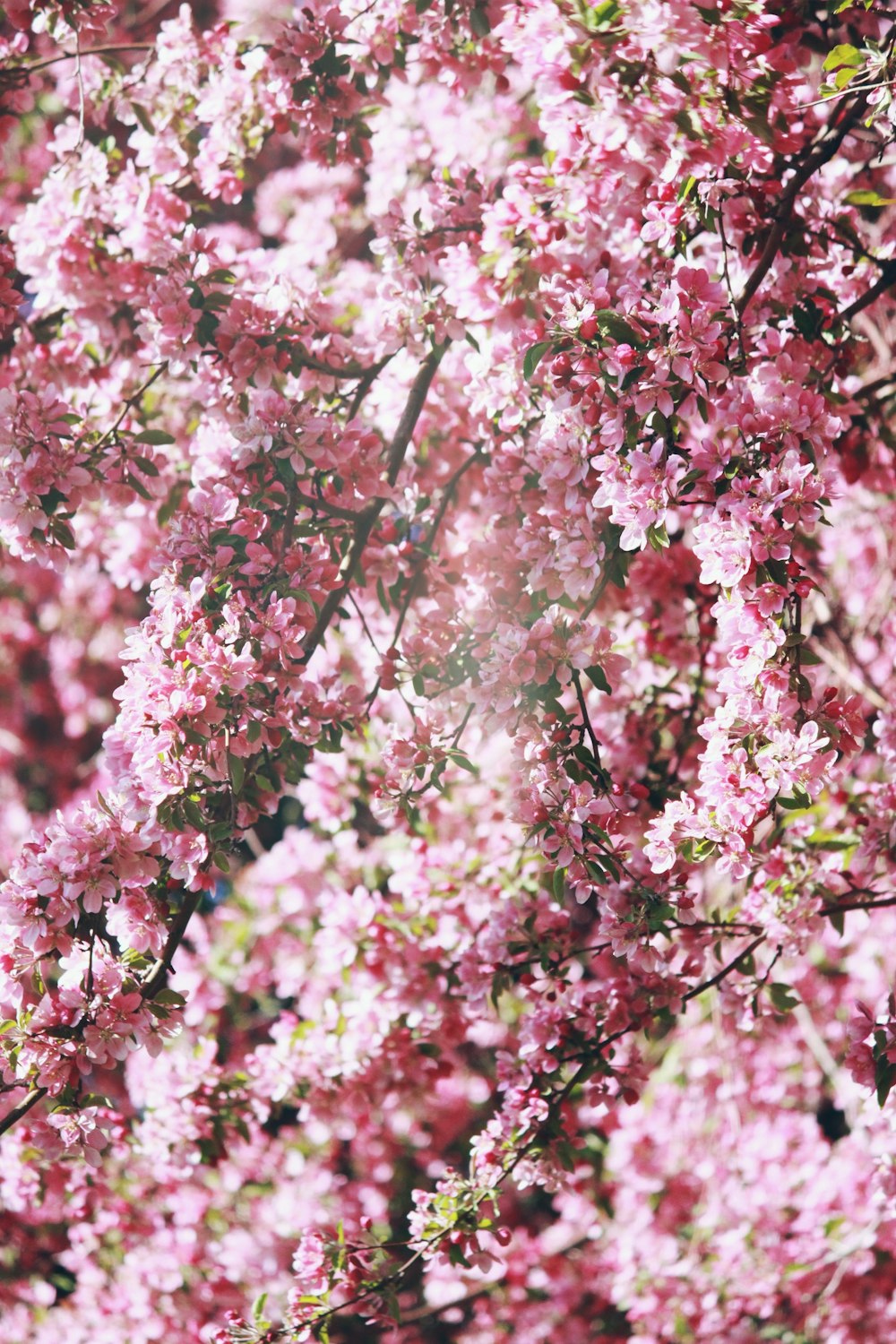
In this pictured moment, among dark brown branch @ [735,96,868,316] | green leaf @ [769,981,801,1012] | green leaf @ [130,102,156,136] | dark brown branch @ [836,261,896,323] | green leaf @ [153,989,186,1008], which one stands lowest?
green leaf @ [769,981,801,1012]

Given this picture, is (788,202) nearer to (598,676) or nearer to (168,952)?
(598,676)

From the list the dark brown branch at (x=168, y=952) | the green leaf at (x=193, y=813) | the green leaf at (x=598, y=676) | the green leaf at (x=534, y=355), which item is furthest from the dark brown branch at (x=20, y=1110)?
the green leaf at (x=534, y=355)

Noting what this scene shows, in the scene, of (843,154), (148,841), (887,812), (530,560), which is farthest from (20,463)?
(843,154)

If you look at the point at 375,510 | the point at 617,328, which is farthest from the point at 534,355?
the point at 375,510

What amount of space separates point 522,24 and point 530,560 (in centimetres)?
78

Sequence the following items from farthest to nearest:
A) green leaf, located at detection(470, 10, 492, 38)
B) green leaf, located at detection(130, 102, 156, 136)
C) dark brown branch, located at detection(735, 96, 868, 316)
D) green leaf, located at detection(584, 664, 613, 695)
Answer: green leaf, located at detection(130, 102, 156, 136), green leaf, located at detection(470, 10, 492, 38), dark brown branch, located at detection(735, 96, 868, 316), green leaf, located at detection(584, 664, 613, 695)

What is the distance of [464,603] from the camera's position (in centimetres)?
231

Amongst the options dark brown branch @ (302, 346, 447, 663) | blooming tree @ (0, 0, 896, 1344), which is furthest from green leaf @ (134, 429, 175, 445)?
dark brown branch @ (302, 346, 447, 663)

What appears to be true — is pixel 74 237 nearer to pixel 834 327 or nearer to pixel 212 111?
pixel 212 111

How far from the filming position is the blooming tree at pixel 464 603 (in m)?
1.61

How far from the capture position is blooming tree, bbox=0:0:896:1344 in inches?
63.6

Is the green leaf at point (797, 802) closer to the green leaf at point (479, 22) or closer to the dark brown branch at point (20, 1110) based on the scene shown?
the dark brown branch at point (20, 1110)

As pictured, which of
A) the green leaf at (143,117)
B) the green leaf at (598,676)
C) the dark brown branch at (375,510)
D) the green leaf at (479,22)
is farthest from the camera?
the green leaf at (143,117)

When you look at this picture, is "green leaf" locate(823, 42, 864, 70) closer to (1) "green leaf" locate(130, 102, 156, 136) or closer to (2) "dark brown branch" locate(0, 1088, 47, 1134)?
(1) "green leaf" locate(130, 102, 156, 136)
